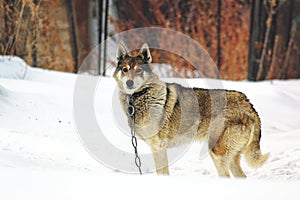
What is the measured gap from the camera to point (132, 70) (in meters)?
4.43

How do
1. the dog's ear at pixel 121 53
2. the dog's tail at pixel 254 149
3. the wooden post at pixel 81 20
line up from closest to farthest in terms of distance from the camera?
1. the dog's ear at pixel 121 53
2. the dog's tail at pixel 254 149
3. the wooden post at pixel 81 20

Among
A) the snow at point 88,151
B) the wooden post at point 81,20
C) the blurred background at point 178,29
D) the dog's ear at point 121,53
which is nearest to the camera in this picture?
the snow at point 88,151

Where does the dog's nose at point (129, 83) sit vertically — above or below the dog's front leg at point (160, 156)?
above

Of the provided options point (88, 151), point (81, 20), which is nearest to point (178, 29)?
point (81, 20)

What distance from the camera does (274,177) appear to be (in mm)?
5152

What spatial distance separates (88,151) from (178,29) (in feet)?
26.4

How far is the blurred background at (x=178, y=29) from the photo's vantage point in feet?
28.5

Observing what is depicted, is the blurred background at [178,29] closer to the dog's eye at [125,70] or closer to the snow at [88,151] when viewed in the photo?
the snow at [88,151]

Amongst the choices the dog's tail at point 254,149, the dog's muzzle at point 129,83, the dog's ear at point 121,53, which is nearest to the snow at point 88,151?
the dog's tail at point 254,149

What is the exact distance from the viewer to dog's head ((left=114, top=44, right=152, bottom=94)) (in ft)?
14.5

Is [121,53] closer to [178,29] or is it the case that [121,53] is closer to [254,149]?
[254,149]

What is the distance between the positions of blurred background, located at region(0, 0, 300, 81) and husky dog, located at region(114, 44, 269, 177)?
3979 mm

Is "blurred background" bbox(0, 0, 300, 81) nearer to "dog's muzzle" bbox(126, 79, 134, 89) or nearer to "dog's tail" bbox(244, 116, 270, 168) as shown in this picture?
"dog's muzzle" bbox(126, 79, 134, 89)

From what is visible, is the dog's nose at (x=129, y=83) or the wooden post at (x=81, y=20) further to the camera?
the wooden post at (x=81, y=20)
